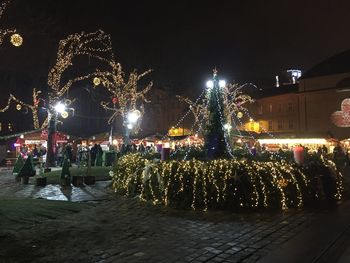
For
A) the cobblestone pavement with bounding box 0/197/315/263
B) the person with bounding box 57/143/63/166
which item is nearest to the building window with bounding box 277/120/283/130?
the person with bounding box 57/143/63/166

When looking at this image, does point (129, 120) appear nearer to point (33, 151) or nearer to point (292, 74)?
point (33, 151)

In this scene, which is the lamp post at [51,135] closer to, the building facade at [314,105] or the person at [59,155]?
the person at [59,155]

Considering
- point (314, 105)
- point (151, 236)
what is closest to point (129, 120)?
point (151, 236)

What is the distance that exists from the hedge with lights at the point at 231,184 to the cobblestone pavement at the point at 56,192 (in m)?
2.18

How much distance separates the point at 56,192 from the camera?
48.4 ft

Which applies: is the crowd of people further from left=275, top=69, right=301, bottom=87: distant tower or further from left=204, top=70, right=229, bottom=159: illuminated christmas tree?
left=275, top=69, right=301, bottom=87: distant tower

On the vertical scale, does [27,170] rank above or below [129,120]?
below

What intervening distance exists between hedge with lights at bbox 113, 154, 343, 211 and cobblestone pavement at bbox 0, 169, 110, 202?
2.18m

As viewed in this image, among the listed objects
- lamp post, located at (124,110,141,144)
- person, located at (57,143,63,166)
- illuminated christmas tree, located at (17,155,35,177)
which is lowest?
illuminated christmas tree, located at (17,155,35,177)

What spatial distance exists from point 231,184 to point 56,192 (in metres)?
6.74

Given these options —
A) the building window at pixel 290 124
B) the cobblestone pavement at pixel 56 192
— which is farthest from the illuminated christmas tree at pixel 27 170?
the building window at pixel 290 124

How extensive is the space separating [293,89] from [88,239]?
5967 cm

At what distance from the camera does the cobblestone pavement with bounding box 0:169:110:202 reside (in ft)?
44.4

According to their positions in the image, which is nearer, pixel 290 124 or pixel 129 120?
pixel 129 120
